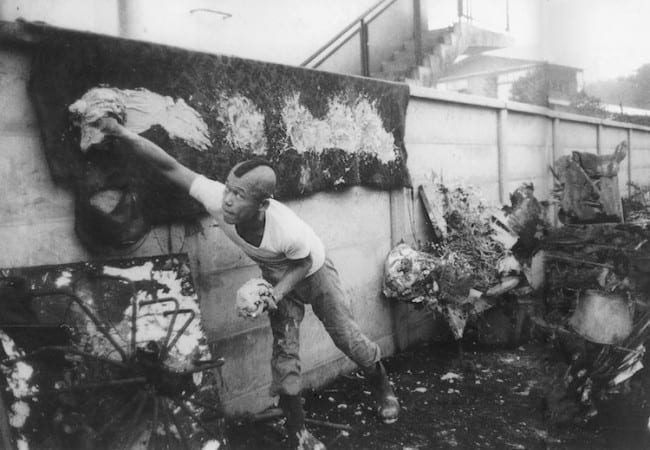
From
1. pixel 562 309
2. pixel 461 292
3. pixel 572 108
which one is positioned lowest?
pixel 562 309

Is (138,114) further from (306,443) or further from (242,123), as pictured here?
(306,443)

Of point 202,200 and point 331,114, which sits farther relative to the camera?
point 331,114

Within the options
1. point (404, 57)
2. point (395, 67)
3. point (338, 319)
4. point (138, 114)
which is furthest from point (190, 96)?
point (404, 57)

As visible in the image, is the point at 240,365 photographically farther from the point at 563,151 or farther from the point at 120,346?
the point at 563,151

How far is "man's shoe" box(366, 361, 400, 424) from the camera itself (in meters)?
3.38

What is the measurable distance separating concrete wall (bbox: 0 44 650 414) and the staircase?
189cm

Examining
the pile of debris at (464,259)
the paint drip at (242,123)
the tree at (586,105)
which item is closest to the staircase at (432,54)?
the tree at (586,105)

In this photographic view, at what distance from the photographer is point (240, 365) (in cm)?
338

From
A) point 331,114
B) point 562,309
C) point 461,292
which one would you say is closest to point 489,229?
point 461,292

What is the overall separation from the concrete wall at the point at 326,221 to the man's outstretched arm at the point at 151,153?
A: 312 millimetres

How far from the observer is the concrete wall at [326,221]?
7.61ft

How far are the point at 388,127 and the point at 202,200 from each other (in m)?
2.25

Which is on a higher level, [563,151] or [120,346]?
[563,151]

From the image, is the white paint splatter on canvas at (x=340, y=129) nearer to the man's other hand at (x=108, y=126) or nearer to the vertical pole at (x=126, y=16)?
the man's other hand at (x=108, y=126)
